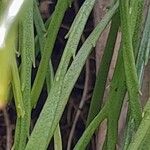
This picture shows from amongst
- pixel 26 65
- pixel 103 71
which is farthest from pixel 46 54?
pixel 103 71

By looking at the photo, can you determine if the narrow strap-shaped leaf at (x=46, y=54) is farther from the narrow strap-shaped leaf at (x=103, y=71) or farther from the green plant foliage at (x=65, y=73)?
the narrow strap-shaped leaf at (x=103, y=71)

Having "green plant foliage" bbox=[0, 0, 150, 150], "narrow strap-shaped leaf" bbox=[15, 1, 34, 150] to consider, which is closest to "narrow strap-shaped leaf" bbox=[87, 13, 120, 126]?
"green plant foliage" bbox=[0, 0, 150, 150]

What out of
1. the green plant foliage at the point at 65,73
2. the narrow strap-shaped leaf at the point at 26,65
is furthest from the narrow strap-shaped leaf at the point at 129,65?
the narrow strap-shaped leaf at the point at 26,65

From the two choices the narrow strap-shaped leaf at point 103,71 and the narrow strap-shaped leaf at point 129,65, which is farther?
the narrow strap-shaped leaf at point 103,71

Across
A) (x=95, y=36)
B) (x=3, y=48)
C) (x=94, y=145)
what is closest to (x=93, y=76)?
(x=94, y=145)

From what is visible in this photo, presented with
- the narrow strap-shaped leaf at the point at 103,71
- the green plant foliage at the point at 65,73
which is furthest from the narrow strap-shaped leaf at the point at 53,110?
the narrow strap-shaped leaf at the point at 103,71

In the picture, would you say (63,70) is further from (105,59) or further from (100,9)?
(100,9)

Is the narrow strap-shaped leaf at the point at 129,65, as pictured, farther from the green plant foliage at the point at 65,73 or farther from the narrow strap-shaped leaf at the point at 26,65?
the narrow strap-shaped leaf at the point at 26,65

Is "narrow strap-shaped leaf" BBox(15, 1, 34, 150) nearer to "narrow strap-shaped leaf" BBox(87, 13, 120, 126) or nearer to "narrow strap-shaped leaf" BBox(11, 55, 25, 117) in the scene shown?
"narrow strap-shaped leaf" BBox(11, 55, 25, 117)

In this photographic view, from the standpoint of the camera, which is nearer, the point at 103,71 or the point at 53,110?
the point at 53,110

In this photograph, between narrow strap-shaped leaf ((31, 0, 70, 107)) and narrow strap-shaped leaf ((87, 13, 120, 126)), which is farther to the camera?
narrow strap-shaped leaf ((87, 13, 120, 126))

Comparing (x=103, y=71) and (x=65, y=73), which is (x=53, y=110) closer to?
(x=65, y=73)
